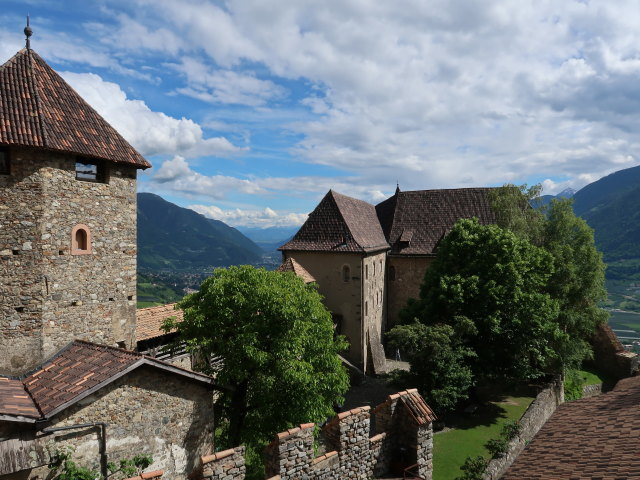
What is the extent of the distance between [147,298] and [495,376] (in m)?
104

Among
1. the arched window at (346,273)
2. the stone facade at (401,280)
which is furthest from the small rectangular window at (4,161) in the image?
the stone facade at (401,280)

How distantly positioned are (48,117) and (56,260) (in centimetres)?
459

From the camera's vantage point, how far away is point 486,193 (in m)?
35.9

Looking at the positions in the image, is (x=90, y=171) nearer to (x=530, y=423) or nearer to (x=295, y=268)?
(x=295, y=268)

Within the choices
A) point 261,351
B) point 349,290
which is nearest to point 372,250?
point 349,290

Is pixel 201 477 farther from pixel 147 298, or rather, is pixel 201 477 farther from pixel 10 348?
pixel 147 298

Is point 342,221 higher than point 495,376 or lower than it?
higher

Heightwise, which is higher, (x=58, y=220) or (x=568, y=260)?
(x=58, y=220)

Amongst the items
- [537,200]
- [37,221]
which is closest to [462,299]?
[537,200]

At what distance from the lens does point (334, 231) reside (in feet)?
101

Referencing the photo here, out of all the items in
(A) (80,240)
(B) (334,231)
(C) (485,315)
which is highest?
(B) (334,231)

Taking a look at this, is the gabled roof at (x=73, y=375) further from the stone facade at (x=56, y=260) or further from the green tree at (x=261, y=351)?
the green tree at (x=261, y=351)

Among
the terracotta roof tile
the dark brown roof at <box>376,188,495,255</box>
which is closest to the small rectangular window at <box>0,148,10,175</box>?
the terracotta roof tile

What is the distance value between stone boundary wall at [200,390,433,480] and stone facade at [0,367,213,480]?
3883 millimetres
